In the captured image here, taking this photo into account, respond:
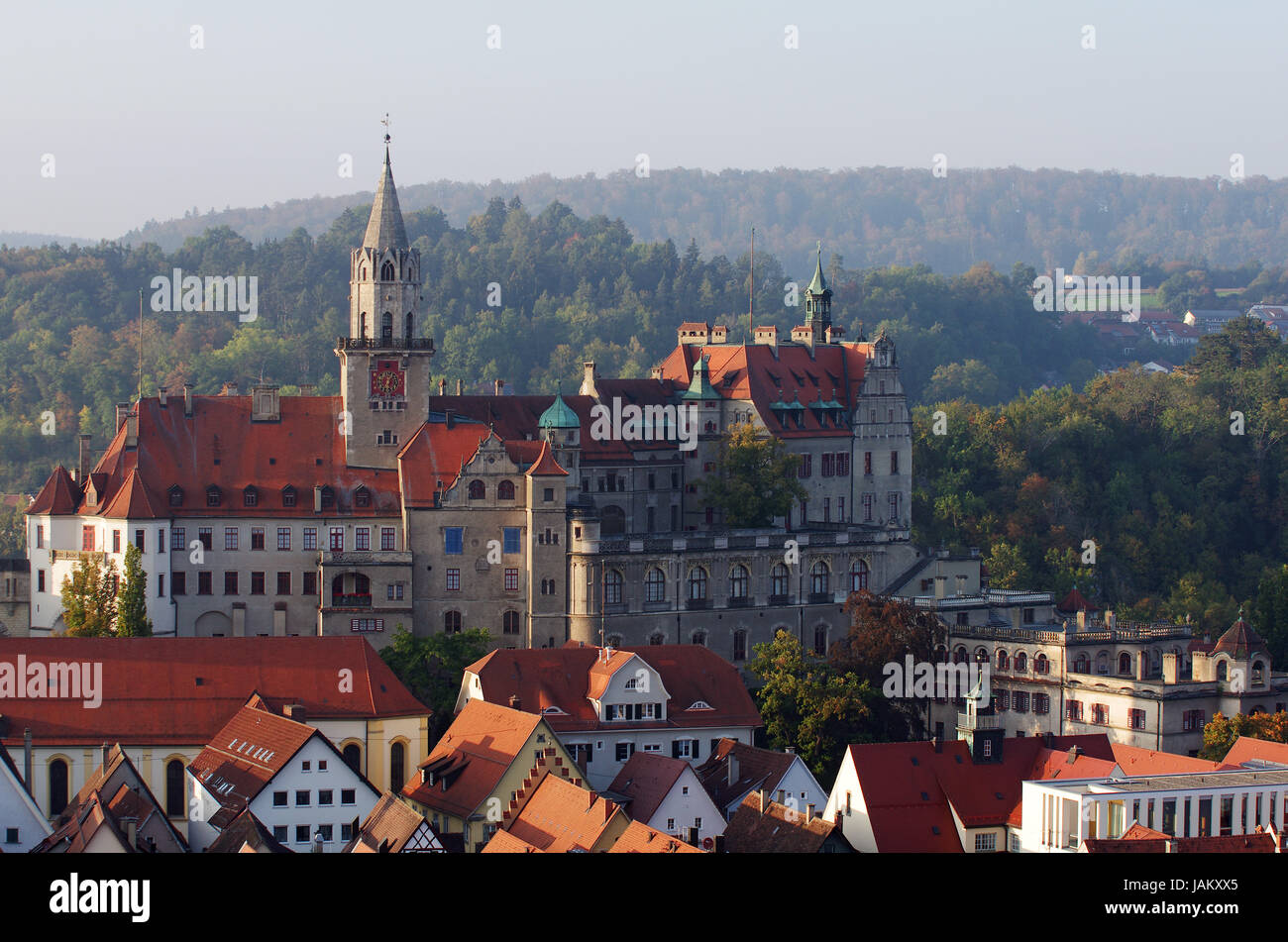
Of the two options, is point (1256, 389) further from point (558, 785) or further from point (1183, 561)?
point (558, 785)

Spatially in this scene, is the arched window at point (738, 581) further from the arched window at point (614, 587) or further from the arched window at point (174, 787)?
the arched window at point (174, 787)

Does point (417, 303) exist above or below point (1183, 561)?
above

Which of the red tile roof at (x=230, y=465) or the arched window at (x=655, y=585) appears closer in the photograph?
the red tile roof at (x=230, y=465)

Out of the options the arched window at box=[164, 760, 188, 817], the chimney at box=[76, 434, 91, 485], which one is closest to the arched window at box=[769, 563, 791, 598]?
the arched window at box=[164, 760, 188, 817]

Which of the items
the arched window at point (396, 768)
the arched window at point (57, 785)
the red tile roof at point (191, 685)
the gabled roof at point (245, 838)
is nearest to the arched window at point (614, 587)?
the red tile roof at point (191, 685)

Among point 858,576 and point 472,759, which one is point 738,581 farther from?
point 472,759

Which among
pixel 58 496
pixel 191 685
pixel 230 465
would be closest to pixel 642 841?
pixel 191 685
